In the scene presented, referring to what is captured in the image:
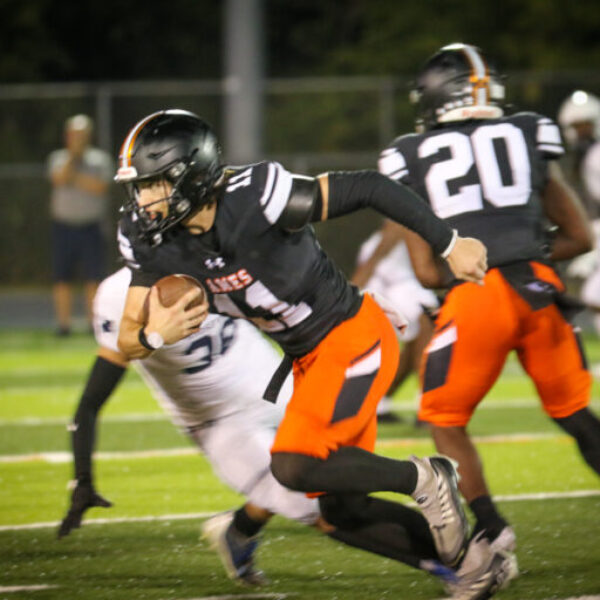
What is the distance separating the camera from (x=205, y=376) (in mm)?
4469

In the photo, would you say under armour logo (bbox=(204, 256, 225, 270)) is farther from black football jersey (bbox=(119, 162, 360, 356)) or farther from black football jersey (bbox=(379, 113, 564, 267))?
black football jersey (bbox=(379, 113, 564, 267))

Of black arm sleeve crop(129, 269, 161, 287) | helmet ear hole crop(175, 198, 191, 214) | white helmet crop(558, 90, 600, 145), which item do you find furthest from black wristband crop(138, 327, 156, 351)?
white helmet crop(558, 90, 600, 145)

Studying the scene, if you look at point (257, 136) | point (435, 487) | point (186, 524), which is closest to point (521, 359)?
point (435, 487)

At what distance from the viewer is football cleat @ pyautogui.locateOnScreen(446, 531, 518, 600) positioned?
→ 150 inches

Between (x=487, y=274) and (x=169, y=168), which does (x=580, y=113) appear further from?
(x=169, y=168)

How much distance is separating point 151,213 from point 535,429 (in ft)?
13.4

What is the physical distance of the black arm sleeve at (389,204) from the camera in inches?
146

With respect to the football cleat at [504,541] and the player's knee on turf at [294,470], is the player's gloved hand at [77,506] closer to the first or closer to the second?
the player's knee on turf at [294,470]

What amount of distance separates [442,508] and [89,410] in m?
1.18

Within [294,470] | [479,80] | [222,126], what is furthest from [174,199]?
[222,126]

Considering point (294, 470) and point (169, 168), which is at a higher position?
point (169, 168)

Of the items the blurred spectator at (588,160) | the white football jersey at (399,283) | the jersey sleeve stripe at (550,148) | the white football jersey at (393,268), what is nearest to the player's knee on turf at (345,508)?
the jersey sleeve stripe at (550,148)

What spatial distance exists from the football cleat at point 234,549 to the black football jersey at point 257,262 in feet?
2.26

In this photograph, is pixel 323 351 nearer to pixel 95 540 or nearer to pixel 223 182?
pixel 223 182
